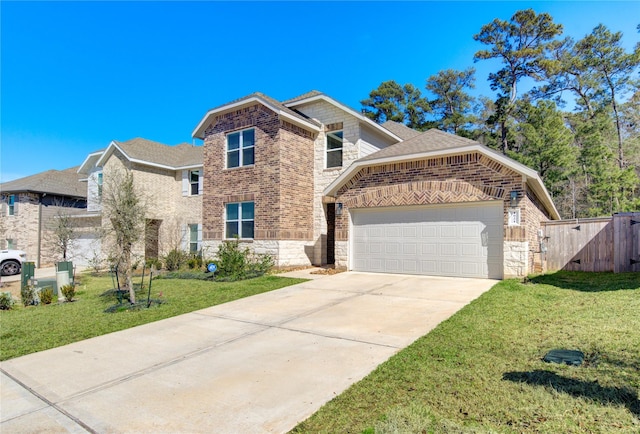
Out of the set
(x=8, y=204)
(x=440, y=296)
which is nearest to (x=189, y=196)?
(x=8, y=204)

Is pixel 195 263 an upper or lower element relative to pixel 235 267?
lower

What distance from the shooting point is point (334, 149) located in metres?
16.7

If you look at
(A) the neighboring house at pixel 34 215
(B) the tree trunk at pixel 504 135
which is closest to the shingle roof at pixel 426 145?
(B) the tree trunk at pixel 504 135

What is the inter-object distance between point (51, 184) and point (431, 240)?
85.5 feet

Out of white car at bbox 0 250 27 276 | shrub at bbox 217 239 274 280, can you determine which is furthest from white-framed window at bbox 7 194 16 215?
shrub at bbox 217 239 274 280

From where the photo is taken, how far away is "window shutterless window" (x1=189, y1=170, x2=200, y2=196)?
68.8 ft

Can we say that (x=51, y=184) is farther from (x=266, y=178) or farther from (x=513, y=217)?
(x=513, y=217)

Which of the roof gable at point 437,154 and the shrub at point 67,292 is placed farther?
the roof gable at point 437,154

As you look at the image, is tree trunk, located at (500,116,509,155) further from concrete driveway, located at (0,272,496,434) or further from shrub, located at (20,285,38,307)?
shrub, located at (20,285,38,307)

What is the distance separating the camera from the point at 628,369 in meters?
4.03

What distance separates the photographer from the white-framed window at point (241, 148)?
16.4 m

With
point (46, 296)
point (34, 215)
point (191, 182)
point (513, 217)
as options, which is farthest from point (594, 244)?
point (34, 215)

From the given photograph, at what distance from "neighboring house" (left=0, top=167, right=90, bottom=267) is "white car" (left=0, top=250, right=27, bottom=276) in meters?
4.27

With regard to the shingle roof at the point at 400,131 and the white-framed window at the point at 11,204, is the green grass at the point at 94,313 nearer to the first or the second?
the shingle roof at the point at 400,131
